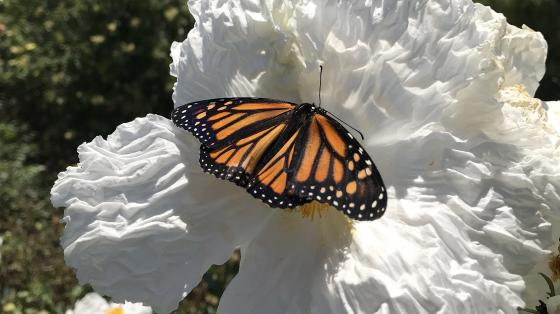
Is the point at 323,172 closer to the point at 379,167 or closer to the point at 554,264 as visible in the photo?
the point at 379,167

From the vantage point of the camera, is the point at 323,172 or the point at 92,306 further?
the point at 92,306

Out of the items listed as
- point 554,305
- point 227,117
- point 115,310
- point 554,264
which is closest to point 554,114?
point 554,264

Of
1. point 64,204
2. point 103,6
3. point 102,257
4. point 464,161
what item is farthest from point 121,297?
point 103,6

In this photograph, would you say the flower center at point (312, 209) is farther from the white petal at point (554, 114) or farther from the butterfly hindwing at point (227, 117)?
the white petal at point (554, 114)

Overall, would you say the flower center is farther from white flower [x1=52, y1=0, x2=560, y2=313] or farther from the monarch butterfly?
the monarch butterfly

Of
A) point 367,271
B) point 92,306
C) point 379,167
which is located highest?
point 379,167

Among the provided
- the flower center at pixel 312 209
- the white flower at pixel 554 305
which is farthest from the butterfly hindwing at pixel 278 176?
the white flower at pixel 554 305

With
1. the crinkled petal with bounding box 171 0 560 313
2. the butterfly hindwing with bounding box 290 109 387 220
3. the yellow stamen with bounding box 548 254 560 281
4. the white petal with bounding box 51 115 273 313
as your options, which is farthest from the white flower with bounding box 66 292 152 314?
the yellow stamen with bounding box 548 254 560 281

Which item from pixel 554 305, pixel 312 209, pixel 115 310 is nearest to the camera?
pixel 554 305
